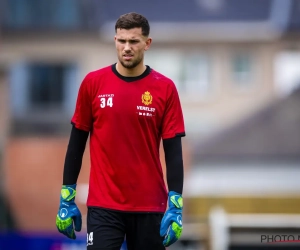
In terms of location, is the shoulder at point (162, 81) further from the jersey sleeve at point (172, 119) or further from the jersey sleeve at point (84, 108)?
the jersey sleeve at point (84, 108)

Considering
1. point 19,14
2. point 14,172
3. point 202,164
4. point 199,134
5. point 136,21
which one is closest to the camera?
point 136,21

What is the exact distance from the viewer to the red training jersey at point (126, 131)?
213 inches

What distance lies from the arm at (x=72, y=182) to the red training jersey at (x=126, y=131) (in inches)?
3.7

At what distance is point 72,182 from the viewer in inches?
219

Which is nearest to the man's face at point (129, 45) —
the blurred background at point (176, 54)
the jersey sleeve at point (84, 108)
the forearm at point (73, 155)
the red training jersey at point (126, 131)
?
the red training jersey at point (126, 131)

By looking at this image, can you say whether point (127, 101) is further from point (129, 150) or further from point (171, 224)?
point (171, 224)

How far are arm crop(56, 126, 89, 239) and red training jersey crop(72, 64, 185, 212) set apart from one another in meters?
0.09

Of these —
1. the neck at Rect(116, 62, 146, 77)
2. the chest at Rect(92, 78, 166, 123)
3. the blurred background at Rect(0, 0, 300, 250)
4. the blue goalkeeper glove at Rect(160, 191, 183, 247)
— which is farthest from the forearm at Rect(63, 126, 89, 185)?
the blurred background at Rect(0, 0, 300, 250)

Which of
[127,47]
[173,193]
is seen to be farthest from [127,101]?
[173,193]

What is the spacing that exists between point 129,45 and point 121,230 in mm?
1167

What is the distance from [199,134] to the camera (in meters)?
32.1

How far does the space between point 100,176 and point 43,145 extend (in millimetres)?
15924

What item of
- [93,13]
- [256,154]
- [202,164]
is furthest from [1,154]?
[93,13]

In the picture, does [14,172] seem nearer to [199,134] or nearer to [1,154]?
[1,154]
